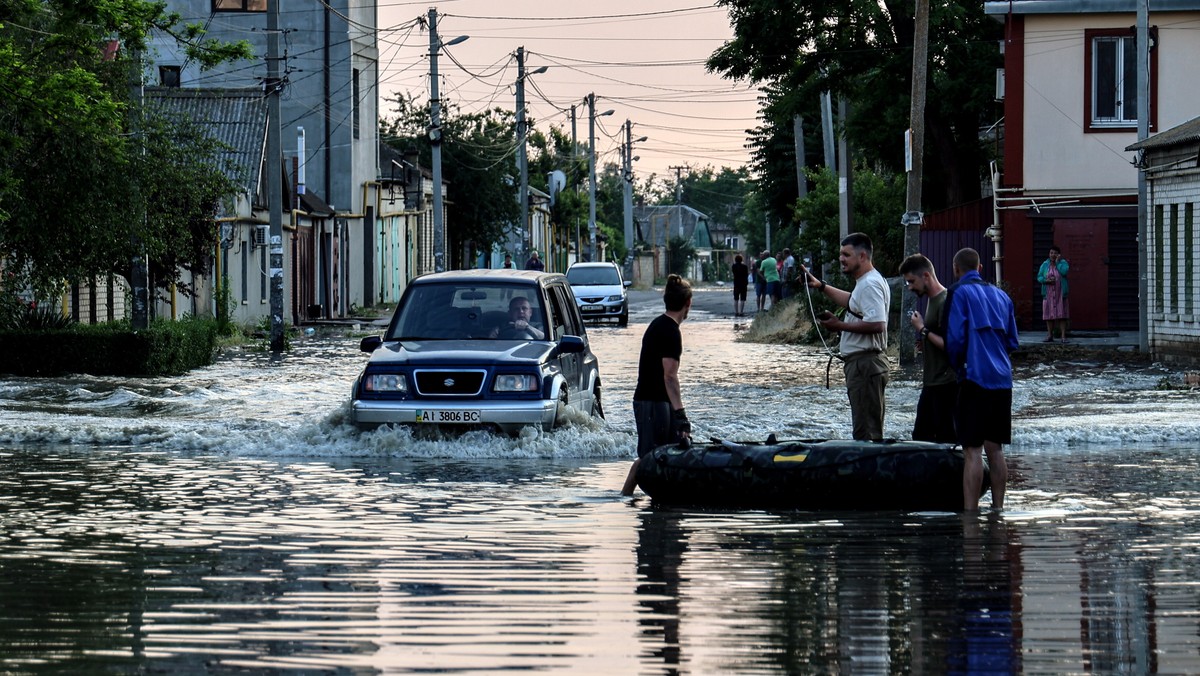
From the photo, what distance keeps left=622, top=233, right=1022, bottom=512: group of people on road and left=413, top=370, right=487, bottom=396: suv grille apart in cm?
329

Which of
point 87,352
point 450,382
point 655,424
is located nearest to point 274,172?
point 87,352

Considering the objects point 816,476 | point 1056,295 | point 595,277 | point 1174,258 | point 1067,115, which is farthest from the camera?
point 595,277

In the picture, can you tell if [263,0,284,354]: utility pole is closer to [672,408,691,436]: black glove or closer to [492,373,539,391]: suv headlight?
[492,373,539,391]: suv headlight

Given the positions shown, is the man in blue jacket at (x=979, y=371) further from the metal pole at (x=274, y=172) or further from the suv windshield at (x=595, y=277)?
the suv windshield at (x=595, y=277)

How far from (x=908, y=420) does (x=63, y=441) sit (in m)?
8.76

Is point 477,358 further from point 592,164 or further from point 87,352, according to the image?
point 592,164

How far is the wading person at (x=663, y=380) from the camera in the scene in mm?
12016

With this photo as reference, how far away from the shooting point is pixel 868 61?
3841 centimetres

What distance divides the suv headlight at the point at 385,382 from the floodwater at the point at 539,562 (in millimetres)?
455

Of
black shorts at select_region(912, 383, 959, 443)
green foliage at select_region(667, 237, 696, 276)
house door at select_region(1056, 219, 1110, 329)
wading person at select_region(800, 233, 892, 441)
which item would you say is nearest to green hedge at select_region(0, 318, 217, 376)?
wading person at select_region(800, 233, 892, 441)

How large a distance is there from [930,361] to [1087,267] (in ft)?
73.9

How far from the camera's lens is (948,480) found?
39.0ft

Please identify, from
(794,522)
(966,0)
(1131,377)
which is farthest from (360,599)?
(966,0)

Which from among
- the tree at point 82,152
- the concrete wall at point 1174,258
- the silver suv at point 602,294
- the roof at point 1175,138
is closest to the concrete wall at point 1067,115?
the roof at point 1175,138
